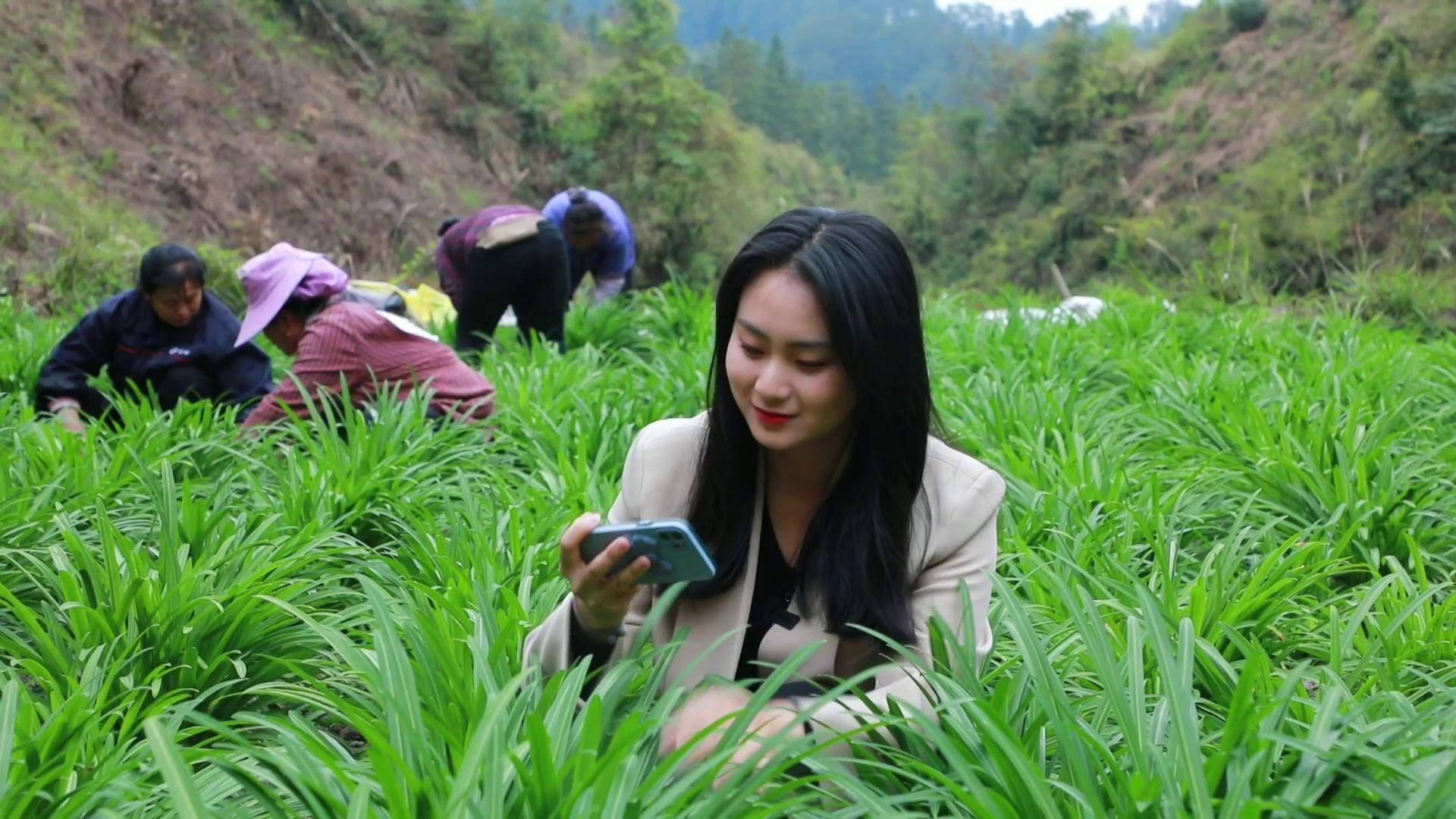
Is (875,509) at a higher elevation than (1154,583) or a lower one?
higher

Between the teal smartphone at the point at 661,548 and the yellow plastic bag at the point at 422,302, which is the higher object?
the teal smartphone at the point at 661,548

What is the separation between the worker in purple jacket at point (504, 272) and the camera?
5008 mm

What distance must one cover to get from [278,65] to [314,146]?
163 centimetres

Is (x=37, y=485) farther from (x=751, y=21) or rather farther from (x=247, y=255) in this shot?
(x=751, y=21)

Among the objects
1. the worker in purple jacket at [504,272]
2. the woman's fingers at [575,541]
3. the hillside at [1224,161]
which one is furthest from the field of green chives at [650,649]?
the hillside at [1224,161]

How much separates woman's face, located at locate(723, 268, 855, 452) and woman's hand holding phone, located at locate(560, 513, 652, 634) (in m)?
0.26

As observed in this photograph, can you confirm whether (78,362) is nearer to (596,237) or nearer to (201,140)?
(596,237)

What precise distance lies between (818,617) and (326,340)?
2236 millimetres

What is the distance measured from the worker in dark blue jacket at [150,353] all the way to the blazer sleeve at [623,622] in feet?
8.36

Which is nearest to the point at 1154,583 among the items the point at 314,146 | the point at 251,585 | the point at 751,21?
the point at 251,585

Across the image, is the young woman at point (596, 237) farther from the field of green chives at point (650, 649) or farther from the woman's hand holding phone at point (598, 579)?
the woman's hand holding phone at point (598, 579)

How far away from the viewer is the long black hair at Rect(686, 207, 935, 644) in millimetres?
1665

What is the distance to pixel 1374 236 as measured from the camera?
1600 cm

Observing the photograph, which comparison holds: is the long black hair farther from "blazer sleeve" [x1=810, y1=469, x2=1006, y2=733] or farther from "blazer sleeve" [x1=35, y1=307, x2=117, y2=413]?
"blazer sleeve" [x1=35, y1=307, x2=117, y2=413]
